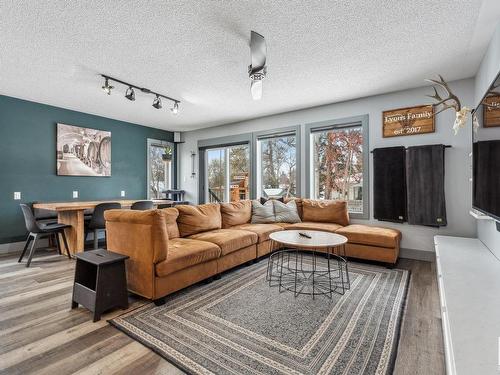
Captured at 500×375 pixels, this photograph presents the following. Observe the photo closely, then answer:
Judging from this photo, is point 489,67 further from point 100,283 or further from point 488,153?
point 100,283

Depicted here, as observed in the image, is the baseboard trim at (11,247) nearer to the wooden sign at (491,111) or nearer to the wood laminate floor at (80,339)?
the wood laminate floor at (80,339)

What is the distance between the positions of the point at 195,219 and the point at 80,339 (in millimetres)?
1782

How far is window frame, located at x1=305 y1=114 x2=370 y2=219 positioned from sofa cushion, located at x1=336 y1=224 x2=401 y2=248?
62cm

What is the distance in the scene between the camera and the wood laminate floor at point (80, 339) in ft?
5.26

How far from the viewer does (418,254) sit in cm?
382

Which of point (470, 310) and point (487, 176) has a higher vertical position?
point (487, 176)

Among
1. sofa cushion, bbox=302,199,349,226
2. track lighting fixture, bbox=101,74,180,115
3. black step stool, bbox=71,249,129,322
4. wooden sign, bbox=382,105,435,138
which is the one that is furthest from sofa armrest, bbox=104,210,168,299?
wooden sign, bbox=382,105,435,138

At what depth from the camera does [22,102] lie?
14.3 ft

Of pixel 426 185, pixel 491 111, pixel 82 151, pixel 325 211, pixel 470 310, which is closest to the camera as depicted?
pixel 470 310

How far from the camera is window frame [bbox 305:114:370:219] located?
4.25m

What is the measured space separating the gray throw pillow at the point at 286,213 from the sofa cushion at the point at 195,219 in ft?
4.05

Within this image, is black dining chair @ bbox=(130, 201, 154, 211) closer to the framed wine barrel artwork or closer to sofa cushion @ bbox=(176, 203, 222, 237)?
sofa cushion @ bbox=(176, 203, 222, 237)

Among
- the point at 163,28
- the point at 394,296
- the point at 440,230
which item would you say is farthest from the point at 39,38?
the point at 440,230

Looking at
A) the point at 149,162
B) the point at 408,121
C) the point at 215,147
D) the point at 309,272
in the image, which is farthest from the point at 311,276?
the point at 149,162
